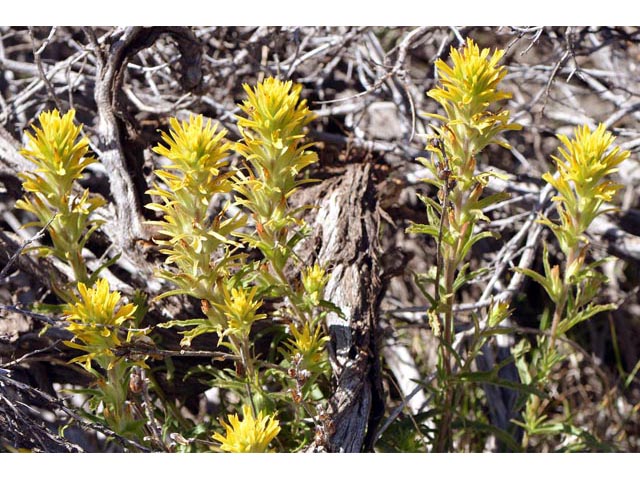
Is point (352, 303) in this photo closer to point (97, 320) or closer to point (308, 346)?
point (308, 346)

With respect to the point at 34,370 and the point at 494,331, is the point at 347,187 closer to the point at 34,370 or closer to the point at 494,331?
the point at 494,331

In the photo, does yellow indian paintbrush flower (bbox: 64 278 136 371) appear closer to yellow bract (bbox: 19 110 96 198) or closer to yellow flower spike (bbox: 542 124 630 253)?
yellow bract (bbox: 19 110 96 198)

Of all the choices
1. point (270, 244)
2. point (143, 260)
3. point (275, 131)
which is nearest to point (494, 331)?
point (270, 244)

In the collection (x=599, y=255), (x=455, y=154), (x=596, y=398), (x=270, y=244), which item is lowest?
(x=596, y=398)

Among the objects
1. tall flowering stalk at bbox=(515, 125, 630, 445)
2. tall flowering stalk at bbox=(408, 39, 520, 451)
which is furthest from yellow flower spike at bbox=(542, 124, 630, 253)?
tall flowering stalk at bbox=(408, 39, 520, 451)

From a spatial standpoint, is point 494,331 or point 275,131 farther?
point 494,331

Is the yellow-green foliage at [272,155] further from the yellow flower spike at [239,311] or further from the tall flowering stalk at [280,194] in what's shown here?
the yellow flower spike at [239,311]

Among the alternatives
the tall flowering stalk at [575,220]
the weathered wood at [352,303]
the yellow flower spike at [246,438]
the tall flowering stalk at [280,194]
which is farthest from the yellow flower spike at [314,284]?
the tall flowering stalk at [575,220]
